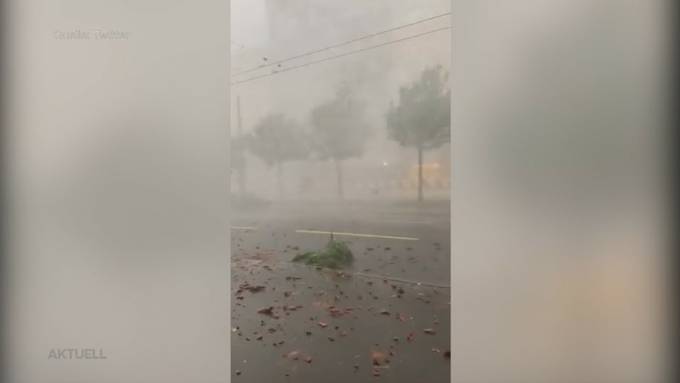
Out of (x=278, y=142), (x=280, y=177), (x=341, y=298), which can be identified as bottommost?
(x=341, y=298)

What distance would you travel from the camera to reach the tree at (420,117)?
3.91 feet

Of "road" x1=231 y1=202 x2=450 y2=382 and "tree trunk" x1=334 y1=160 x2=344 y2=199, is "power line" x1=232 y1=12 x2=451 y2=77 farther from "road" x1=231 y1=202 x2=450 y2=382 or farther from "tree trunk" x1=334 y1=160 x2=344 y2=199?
"road" x1=231 y1=202 x2=450 y2=382

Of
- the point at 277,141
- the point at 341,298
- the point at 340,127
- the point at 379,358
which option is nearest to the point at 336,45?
the point at 340,127

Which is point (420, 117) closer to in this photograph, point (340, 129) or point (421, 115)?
point (421, 115)

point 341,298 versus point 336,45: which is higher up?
point 336,45

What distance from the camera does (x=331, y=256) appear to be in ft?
3.95

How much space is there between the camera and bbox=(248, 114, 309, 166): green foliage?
1207mm

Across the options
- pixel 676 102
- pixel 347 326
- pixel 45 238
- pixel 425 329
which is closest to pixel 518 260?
pixel 425 329

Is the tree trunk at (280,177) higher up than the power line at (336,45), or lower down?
lower down

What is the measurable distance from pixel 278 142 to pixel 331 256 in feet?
1.44

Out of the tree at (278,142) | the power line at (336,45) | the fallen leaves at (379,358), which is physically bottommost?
the fallen leaves at (379,358)

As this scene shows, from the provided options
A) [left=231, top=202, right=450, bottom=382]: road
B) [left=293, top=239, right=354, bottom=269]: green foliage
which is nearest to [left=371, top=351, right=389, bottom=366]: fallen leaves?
[left=231, top=202, right=450, bottom=382]: road

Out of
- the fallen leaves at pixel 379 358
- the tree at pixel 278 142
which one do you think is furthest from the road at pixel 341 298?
the tree at pixel 278 142

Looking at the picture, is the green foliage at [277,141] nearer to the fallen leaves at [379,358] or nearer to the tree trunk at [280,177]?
the tree trunk at [280,177]
